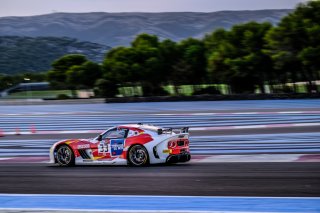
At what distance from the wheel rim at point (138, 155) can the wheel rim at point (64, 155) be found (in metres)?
1.78

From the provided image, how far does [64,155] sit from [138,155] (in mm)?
2132

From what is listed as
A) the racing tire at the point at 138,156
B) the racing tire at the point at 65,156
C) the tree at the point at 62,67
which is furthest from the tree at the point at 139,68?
the racing tire at the point at 138,156

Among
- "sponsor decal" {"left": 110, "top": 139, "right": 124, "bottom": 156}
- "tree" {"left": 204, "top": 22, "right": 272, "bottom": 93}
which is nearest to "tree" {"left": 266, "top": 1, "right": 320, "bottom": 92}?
"tree" {"left": 204, "top": 22, "right": 272, "bottom": 93}

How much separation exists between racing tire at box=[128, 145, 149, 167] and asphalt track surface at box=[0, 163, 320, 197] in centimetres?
24

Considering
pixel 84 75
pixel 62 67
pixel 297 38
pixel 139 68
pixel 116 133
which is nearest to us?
Answer: pixel 116 133

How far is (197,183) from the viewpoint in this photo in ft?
37.2

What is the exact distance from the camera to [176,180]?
1184 cm

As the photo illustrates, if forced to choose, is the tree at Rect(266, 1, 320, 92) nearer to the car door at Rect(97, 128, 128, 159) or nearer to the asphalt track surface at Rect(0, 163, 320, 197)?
the car door at Rect(97, 128, 128, 159)

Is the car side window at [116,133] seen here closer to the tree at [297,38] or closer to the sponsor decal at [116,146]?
the sponsor decal at [116,146]

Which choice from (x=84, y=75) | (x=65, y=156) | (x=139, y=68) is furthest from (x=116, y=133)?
(x=84, y=75)

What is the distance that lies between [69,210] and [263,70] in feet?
175

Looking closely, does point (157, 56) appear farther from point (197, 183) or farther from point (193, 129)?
point (197, 183)

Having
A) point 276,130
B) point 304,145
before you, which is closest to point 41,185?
point 304,145

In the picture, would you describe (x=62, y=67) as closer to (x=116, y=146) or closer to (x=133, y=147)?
(x=116, y=146)
